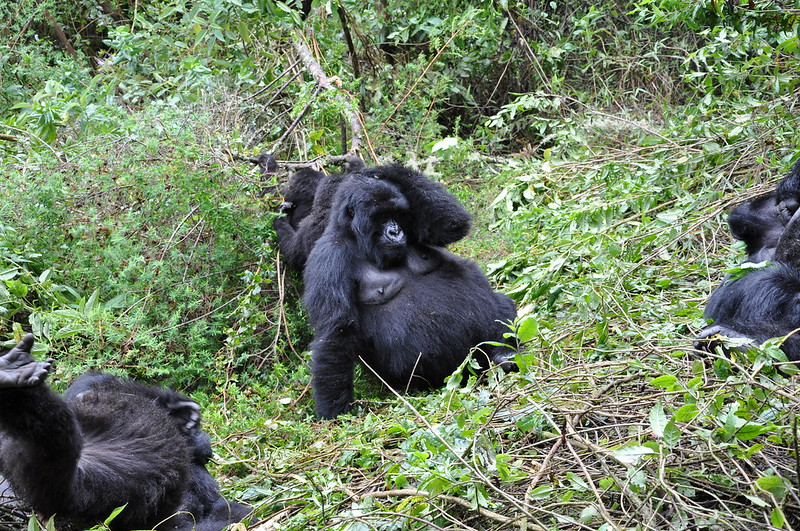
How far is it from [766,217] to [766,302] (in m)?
0.77

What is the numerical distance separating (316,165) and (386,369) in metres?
2.02

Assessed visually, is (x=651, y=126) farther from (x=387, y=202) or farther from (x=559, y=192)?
(x=387, y=202)

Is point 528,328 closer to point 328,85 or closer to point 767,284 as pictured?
point 767,284

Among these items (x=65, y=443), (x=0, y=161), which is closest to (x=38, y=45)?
(x=0, y=161)

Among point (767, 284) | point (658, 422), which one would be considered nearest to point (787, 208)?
point (767, 284)

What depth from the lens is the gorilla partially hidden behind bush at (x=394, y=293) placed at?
15.0 feet

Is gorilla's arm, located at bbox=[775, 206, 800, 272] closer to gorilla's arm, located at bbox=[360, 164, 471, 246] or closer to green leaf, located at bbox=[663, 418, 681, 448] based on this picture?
green leaf, located at bbox=[663, 418, 681, 448]

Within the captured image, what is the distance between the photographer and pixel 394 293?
4820mm

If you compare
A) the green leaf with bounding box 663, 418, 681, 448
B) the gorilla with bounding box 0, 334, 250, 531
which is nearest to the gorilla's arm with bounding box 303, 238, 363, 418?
the gorilla with bounding box 0, 334, 250, 531

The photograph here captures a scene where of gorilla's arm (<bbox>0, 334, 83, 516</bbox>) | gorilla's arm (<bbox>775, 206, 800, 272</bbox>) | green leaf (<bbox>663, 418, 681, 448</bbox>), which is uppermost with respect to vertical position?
gorilla's arm (<bbox>0, 334, 83, 516</bbox>)

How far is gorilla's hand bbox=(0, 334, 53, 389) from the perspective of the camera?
2.15 metres

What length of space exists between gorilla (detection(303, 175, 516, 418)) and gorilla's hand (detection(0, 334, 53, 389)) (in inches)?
93.8

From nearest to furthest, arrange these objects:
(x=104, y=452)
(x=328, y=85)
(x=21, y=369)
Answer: (x=21, y=369) < (x=104, y=452) < (x=328, y=85)

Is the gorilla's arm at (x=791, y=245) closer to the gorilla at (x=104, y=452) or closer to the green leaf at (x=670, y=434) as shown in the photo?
the green leaf at (x=670, y=434)
